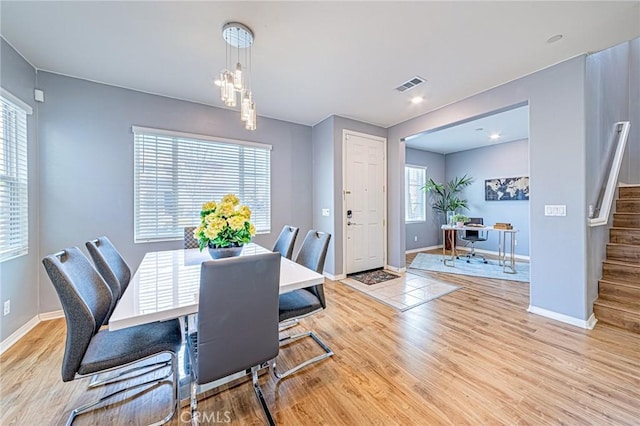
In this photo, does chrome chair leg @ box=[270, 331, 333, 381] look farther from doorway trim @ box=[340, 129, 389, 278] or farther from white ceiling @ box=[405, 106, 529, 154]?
white ceiling @ box=[405, 106, 529, 154]

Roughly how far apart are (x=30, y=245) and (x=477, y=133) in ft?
23.5

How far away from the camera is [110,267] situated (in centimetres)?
191

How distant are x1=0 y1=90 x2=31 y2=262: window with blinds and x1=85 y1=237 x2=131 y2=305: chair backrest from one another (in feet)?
3.24

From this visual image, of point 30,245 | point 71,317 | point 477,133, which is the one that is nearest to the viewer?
point 71,317

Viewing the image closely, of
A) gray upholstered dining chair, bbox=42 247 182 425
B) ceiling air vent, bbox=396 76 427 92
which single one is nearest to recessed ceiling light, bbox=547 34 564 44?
ceiling air vent, bbox=396 76 427 92

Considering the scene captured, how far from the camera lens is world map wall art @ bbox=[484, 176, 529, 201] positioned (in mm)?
5590

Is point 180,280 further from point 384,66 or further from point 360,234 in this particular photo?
point 360,234

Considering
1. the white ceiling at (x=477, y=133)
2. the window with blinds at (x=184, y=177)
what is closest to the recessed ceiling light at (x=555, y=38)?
the white ceiling at (x=477, y=133)

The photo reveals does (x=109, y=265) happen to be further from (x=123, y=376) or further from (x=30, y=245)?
(x=30, y=245)

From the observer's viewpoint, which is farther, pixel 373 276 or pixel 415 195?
pixel 415 195

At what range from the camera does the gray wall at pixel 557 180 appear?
8.02 ft

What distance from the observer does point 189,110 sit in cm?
344

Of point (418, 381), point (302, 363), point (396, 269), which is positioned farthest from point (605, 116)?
point (302, 363)

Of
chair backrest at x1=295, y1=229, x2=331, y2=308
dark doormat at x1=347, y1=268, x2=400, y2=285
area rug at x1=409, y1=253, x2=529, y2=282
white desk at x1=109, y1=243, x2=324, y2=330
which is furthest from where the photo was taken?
area rug at x1=409, y1=253, x2=529, y2=282
